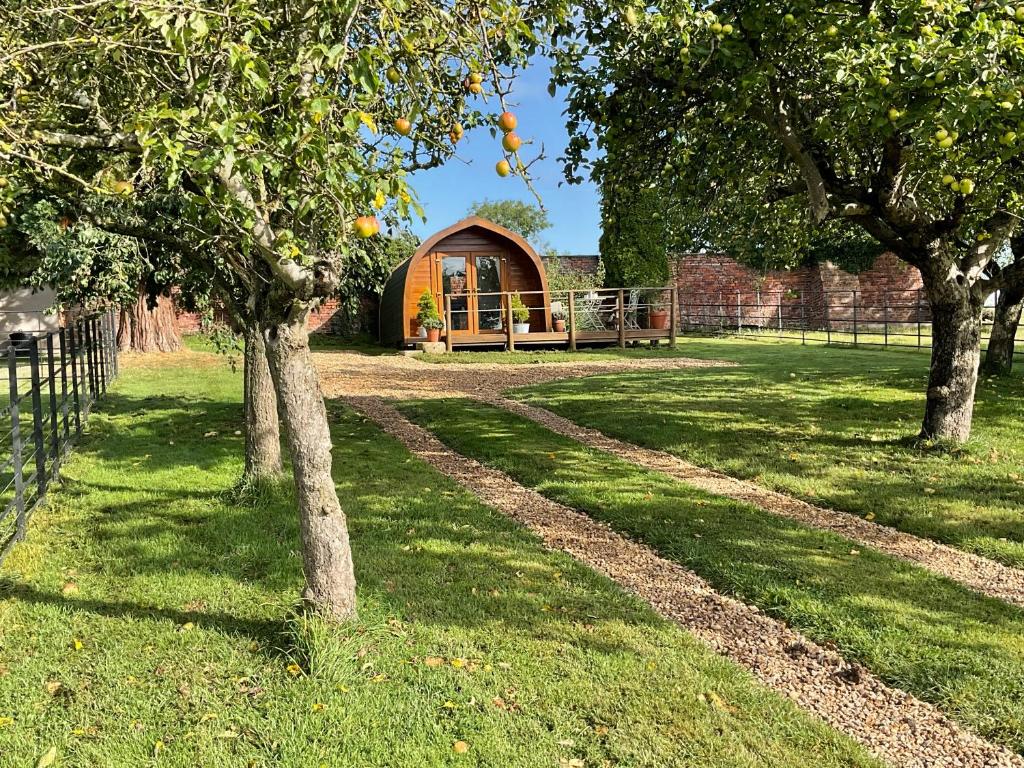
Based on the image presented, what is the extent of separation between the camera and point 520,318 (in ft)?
65.3

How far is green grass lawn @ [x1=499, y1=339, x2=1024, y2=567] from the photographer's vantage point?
18.1ft

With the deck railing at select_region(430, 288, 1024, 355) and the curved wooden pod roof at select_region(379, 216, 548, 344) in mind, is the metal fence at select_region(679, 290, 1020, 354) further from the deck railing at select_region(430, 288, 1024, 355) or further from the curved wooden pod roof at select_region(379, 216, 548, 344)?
the curved wooden pod roof at select_region(379, 216, 548, 344)

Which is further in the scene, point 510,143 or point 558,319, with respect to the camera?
point 558,319

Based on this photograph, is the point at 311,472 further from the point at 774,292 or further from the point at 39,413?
the point at 774,292

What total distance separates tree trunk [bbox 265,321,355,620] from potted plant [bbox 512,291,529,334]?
16.5 m

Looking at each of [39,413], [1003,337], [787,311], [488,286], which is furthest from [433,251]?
[787,311]

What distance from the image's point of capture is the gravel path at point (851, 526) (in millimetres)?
4238

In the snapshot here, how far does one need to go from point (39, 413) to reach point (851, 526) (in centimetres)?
613

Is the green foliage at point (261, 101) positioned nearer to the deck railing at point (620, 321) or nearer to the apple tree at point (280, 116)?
the apple tree at point (280, 116)

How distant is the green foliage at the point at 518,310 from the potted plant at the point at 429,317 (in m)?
2.16

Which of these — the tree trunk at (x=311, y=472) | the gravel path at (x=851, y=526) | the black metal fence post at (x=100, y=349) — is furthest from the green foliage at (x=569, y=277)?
the tree trunk at (x=311, y=472)

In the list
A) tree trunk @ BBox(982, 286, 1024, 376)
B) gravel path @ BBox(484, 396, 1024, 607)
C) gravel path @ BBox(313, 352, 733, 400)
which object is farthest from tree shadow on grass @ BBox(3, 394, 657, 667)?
tree trunk @ BBox(982, 286, 1024, 376)

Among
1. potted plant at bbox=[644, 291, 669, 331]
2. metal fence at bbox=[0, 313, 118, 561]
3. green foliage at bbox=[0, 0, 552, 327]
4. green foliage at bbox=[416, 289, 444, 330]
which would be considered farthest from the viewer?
potted plant at bbox=[644, 291, 669, 331]

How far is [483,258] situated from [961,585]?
17.8 meters
